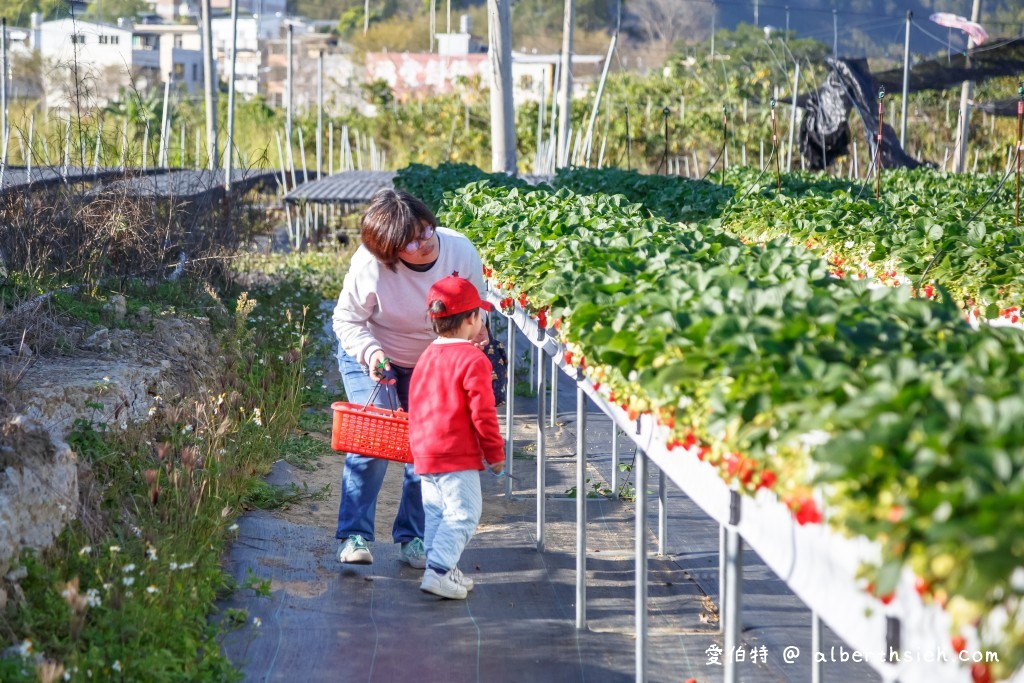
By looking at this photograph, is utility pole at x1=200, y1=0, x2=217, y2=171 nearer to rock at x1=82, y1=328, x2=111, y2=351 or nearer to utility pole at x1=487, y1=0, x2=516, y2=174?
utility pole at x1=487, y1=0, x2=516, y2=174

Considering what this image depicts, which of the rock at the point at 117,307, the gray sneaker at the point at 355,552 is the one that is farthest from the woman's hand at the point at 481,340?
the rock at the point at 117,307

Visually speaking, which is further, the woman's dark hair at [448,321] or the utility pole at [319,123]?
the utility pole at [319,123]

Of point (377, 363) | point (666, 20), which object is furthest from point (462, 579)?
point (666, 20)

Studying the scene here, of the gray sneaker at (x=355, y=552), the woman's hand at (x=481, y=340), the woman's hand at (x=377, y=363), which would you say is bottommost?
the gray sneaker at (x=355, y=552)

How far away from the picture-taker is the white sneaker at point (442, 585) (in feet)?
14.5

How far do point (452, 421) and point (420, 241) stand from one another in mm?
733

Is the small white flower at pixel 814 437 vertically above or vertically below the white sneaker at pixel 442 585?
above

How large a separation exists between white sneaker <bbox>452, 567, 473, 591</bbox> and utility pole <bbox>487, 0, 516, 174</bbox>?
9.87 m

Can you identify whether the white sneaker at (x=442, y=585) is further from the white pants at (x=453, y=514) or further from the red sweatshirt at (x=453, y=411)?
the red sweatshirt at (x=453, y=411)

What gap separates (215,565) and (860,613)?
2.76 m

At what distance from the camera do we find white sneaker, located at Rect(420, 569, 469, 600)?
14.5 ft

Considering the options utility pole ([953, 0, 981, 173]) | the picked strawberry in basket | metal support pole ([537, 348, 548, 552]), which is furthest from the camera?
utility pole ([953, 0, 981, 173])

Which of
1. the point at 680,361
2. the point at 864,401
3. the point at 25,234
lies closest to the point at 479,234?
the point at 25,234

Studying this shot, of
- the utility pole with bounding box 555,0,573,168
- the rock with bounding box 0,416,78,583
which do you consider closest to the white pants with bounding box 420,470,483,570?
the rock with bounding box 0,416,78,583
